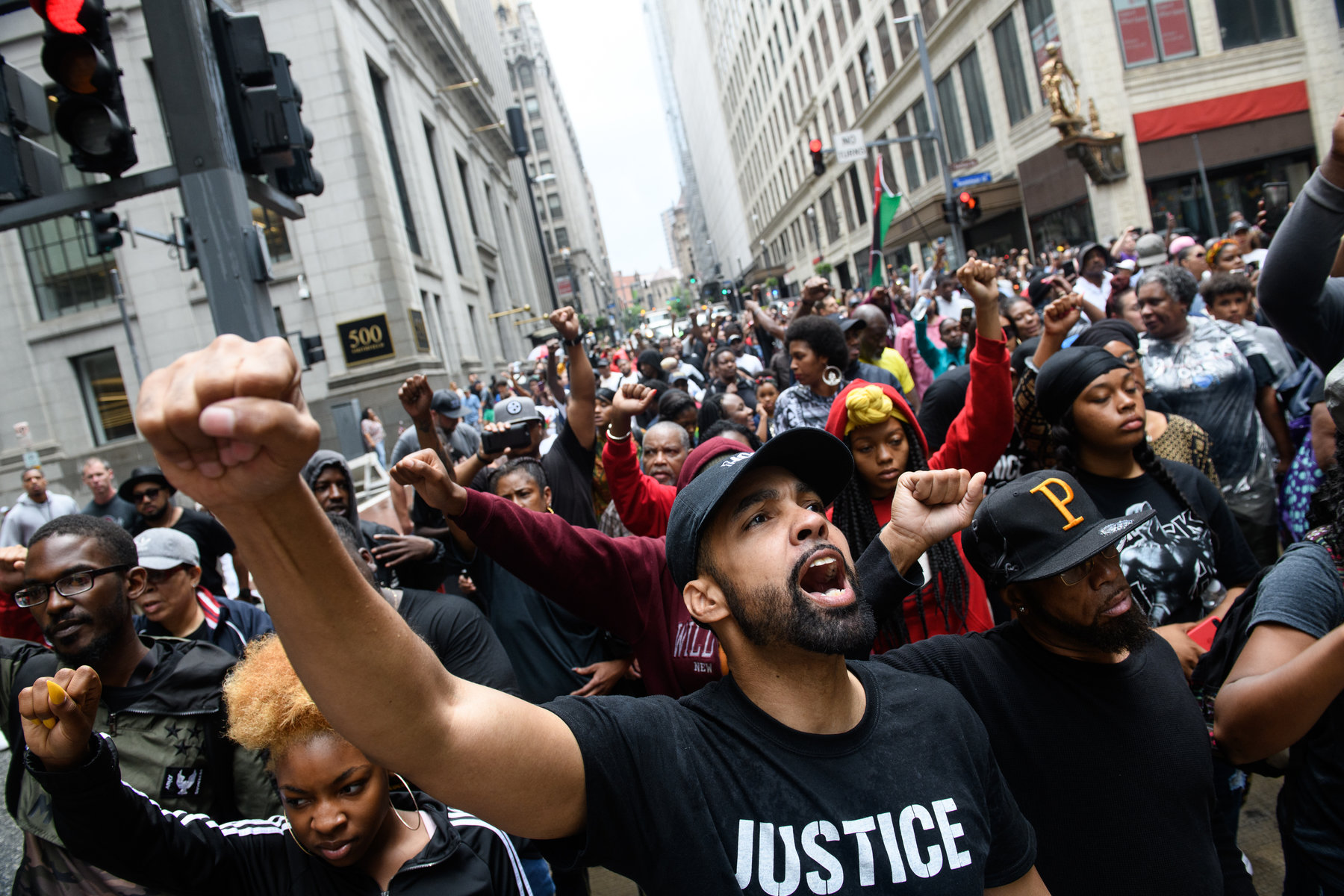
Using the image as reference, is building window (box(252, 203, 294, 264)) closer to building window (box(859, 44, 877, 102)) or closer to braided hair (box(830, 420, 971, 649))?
braided hair (box(830, 420, 971, 649))

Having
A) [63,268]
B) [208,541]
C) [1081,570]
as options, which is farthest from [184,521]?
[63,268]

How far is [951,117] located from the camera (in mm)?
28969

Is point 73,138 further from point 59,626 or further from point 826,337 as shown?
point 826,337

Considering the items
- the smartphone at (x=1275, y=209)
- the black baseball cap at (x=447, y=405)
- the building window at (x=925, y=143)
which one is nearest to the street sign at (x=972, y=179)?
the smartphone at (x=1275, y=209)

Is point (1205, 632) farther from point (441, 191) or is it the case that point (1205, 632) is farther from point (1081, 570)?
point (441, 191)

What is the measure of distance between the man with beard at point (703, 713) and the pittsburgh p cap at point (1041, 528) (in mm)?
516

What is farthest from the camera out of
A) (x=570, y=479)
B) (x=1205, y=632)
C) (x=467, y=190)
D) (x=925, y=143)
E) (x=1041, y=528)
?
(x=467, y=190)

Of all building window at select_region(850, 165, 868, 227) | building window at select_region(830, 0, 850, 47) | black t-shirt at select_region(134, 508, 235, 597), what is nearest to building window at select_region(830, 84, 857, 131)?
building window at select_region(850, 165, 868, 227)

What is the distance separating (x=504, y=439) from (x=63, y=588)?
2310 millimetres

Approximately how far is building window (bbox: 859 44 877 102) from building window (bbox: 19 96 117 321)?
28571 millimetres

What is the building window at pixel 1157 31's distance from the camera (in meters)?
20.6

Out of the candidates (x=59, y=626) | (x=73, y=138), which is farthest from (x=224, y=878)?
(x=73, y=138)

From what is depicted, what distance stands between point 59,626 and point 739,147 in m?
81.7

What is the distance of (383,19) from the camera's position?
25203 mm
